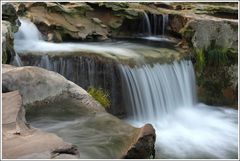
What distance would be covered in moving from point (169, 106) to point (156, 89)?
555 mm

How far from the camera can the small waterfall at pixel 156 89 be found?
9734 millimetres

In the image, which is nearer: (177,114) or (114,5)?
(177,114)

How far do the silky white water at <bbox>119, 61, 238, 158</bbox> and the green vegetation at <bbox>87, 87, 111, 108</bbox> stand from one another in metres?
0.50

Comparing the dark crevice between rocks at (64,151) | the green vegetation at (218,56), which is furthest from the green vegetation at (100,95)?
the dark crevice between rocks at (64,151)

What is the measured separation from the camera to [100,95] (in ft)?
29.5

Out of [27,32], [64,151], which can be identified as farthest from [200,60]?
[64,151]

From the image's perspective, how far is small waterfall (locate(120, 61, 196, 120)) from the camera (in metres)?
9.73

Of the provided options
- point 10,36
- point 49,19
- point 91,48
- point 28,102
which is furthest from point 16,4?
point 28,102

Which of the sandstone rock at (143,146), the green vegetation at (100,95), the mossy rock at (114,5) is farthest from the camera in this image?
the mossy rock at (114,5)

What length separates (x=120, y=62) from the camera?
9.89 m

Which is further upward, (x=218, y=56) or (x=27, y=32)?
(x=27, y=32)

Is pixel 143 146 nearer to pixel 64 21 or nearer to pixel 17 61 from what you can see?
pixel 17 61

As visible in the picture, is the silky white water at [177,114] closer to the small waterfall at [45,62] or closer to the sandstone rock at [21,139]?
the small waterfall at [45,62]

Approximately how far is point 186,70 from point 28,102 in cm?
588
